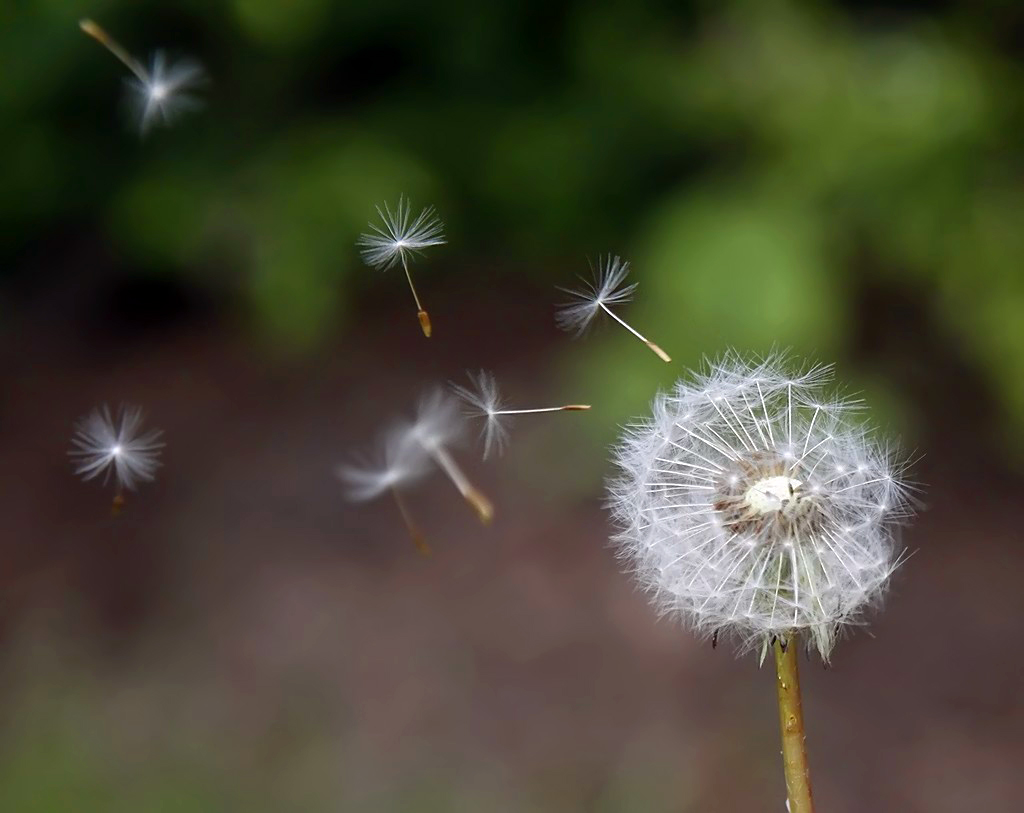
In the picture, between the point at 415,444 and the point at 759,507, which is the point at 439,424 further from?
the point at 759,507

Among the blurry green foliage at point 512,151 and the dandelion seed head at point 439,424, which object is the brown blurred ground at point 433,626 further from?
the dandelion seed head at point 439,424

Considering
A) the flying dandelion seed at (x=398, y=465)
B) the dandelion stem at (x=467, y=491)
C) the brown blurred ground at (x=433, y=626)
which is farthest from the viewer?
the brown blurred ground at (x=433, y=626)

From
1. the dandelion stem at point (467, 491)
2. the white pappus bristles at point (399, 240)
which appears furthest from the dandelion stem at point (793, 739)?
Result: the white pappus bristles at point (399, 240)

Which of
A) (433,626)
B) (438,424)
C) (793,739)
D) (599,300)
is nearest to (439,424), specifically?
(438,424)

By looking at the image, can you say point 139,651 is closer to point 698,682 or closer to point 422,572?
point 422,572

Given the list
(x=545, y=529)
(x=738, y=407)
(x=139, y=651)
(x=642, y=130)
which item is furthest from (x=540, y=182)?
(x=738, y=407)

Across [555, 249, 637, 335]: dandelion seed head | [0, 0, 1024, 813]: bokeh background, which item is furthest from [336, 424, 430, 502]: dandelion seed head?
[0, 0, 1024, 813]: bokeh background
